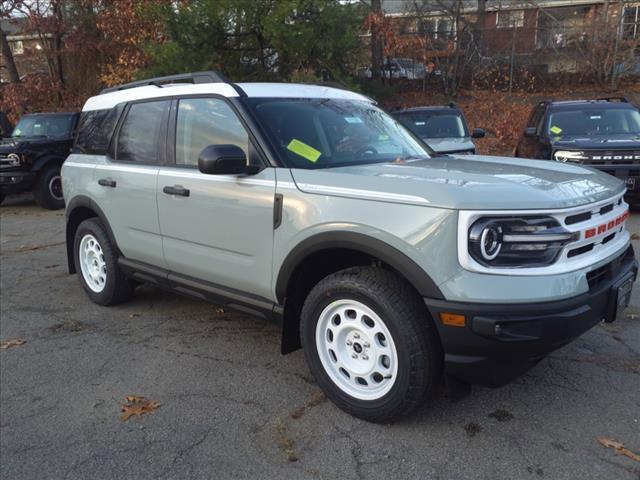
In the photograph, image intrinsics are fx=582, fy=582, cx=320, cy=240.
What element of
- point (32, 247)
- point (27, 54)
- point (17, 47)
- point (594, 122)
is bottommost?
point (32, 247)

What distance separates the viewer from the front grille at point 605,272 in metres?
2.92

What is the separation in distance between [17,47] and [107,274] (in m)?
23.7

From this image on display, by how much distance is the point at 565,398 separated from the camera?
133 inches

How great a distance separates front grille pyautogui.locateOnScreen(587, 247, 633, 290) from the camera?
9.59 feet

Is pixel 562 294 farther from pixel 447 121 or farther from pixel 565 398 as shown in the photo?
pixel 447 121

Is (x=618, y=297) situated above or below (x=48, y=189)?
above

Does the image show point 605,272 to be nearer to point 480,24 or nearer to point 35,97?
Answer: point 480,24

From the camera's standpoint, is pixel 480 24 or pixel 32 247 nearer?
→ pixel 32 247

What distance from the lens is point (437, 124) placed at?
10883 millimetres

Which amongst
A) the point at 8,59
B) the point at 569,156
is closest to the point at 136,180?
the point at 569,156

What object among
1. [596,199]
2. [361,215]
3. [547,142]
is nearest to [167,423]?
[361,215]

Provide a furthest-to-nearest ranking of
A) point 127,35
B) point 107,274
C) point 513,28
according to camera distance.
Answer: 1. point 513,28
2. point 127,35
3. point 107,274

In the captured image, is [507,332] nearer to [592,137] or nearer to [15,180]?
[592,137]

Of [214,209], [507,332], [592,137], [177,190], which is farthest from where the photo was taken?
[592,137]
